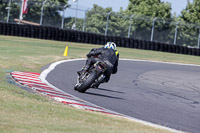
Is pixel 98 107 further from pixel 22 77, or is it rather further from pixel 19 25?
pixel 19 25

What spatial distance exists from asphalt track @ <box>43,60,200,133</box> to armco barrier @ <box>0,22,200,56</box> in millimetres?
14478

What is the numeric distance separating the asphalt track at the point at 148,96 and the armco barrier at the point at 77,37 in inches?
570

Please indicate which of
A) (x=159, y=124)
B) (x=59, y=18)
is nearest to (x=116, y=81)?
(x=159, y=124)

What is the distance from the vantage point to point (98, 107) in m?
8.84

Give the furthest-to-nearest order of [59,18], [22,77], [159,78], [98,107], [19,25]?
[59,18], [19,25], [159,78], [22,77], [98,107]

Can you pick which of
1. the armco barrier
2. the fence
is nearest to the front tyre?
the armco barrier

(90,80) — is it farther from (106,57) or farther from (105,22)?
(105,22)

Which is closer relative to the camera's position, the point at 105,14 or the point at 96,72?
the point at 96,72

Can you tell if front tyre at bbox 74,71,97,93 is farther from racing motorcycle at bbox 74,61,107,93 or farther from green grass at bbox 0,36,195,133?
green grass at bbox 0,36,195,133

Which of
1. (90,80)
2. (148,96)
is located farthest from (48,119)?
(148,96)

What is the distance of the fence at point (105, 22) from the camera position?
3300 cm

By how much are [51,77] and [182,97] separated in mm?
3761

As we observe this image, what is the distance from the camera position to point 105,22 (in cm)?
3638

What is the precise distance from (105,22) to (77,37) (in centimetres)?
437
